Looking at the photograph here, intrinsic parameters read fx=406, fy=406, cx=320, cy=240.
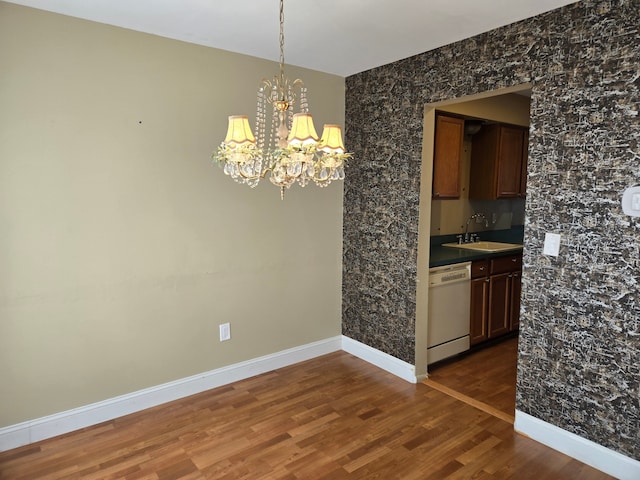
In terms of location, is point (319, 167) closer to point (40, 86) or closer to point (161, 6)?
point (161, 6)

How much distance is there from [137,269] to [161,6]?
1649 millimetres

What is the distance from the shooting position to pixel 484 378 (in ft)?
11.1

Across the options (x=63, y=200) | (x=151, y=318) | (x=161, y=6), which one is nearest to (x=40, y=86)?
(x=63, y=200)

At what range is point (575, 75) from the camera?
7.29 feet

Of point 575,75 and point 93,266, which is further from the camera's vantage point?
point 93,266

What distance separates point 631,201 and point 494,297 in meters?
2.09

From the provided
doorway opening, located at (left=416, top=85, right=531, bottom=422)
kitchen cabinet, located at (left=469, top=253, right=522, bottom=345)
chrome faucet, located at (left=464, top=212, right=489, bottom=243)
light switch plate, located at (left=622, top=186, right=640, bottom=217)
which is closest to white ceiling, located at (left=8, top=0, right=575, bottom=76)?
doorway opening, located at (left=416, top=85, right=531, bottom=422)

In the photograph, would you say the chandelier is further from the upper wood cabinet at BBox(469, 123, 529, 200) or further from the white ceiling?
the upper wood cabinet at BBox(469, 123, 529, 200)

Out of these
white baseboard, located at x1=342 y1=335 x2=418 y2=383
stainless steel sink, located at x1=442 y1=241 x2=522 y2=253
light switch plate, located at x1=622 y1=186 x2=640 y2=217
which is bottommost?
white baseboard, located at x1=342 y1=335 x2=418 y2=383

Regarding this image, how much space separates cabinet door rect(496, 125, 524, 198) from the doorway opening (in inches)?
4.4

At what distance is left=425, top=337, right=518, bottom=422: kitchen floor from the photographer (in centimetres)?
301

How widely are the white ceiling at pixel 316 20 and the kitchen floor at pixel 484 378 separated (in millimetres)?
2581

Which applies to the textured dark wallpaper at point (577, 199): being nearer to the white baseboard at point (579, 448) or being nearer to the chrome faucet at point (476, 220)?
the white baseboard at point (579, 448)

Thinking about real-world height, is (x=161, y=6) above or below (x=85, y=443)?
above
